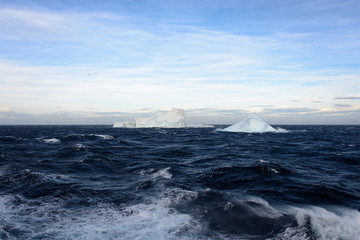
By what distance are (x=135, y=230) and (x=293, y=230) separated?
11.1 ft

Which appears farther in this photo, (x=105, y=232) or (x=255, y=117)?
(x=255, y=117)

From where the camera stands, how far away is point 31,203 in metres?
7.33

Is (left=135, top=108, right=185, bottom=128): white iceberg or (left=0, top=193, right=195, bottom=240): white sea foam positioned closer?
(left=0, top=193, right=195, bottom=240): white sea foam

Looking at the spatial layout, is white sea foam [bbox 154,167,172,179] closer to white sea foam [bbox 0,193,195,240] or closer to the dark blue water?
the dark blue water

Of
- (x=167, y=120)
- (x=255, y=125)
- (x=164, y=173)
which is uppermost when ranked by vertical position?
(x=167, y=120)

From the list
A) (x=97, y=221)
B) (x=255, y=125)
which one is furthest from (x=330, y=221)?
(x=255, y=125)

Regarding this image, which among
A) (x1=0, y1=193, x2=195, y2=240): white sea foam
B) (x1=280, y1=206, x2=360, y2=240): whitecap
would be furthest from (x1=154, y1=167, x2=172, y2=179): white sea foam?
(x1=280, y1=206, x2=360, y2=240): whitecap

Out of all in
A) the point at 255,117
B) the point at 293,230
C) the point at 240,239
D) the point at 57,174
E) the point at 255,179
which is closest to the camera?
the point at 240,239

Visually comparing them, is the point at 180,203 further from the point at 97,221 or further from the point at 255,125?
the point at 255,125

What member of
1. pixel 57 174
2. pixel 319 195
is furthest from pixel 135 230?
pixel 57 174

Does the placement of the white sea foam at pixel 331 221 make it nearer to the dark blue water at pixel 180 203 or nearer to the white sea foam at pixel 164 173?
the dark blue water at pixel 180 203

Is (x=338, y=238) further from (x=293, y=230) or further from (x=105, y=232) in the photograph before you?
(x=105, y=232)

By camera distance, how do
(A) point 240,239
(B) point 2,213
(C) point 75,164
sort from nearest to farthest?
(A) point 240,239
(B) point 2,213
(C) point 75,164

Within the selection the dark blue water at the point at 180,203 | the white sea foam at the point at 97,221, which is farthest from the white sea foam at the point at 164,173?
the white sea foam at the point at 97,221
